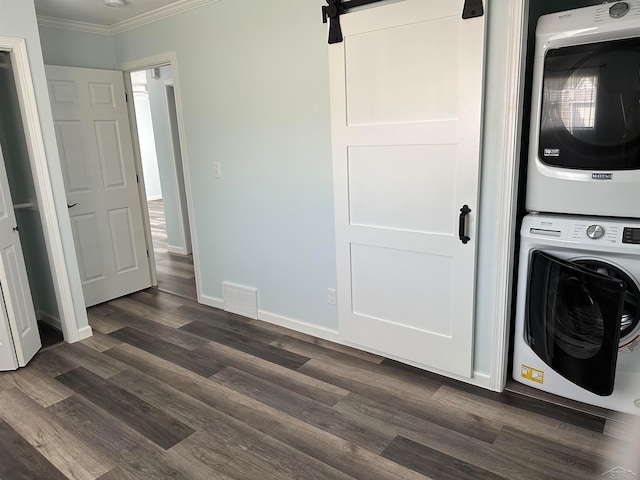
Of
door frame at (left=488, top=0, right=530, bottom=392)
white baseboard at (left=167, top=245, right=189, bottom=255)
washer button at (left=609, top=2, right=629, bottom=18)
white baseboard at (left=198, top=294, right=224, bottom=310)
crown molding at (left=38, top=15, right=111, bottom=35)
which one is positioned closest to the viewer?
washer button at (left=609, top=2, right=629, bottom=18)

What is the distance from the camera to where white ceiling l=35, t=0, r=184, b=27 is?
3.21 metres

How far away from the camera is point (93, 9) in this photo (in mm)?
3373

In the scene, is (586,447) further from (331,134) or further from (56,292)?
(56,292)

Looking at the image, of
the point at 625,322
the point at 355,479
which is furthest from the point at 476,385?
the point at 355,479

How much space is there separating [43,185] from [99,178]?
3.08 feet

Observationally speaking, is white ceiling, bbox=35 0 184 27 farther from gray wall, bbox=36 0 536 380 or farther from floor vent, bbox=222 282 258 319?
floor vent, bbox=222 282 258 319

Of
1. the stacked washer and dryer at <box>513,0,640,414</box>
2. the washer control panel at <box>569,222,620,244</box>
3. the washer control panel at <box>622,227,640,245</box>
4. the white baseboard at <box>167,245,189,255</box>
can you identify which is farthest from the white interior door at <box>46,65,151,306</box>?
the washer control panel at <box>622,227,640,245</box>

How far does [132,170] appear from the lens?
13.7ft

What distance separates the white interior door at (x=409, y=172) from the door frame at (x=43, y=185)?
6.54 feet

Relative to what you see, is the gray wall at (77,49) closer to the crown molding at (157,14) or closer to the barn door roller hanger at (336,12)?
the crown molding at (157,14)

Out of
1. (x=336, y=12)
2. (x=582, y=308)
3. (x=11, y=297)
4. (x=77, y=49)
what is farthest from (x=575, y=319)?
(x=77, y=49)

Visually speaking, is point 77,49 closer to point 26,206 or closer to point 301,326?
point 26,206

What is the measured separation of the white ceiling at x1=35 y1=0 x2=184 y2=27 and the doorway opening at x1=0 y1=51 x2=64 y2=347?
55 cm

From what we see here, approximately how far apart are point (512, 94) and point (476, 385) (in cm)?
160
